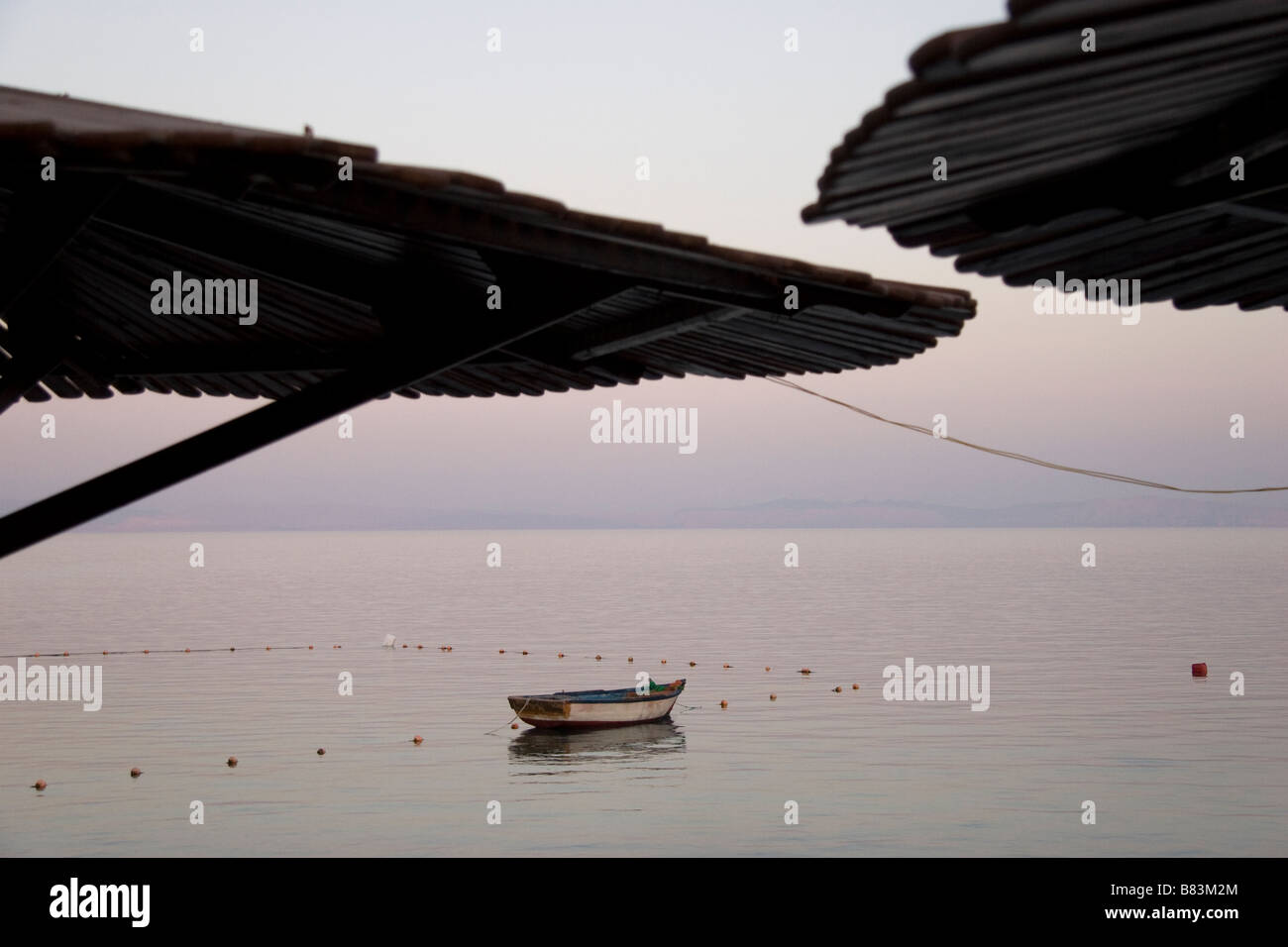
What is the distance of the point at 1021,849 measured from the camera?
33.9 m

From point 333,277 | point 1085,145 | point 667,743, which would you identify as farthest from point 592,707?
point 1085,145

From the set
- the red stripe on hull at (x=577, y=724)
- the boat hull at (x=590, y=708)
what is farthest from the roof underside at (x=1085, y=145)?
the red stripe on hull at (x=577, y=724)

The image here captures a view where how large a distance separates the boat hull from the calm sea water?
1.01 m

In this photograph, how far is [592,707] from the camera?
45.2 metres

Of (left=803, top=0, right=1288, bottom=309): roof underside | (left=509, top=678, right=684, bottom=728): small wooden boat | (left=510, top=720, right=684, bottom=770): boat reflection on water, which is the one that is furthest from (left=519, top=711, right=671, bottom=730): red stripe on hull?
(left=803, top=0, right=1288, bottom=309): roof underside

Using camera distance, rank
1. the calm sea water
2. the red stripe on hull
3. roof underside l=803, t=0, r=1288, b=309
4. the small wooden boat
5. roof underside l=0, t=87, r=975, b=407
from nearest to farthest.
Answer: roof underside l=803, t=0, r=1288, b=309 < roof underside l=0, t=87, r=975, b=407 < the calm sea water < the small wooden boat < the red stripe on hull

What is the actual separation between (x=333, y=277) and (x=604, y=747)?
41.6m

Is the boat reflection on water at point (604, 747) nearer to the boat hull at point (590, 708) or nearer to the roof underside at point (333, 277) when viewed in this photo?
the boat hull at point (590, 708)

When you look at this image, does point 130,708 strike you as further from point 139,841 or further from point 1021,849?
point 1021,849

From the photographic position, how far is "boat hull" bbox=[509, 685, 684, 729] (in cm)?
4541

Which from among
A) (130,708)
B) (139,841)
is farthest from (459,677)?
(139,841)

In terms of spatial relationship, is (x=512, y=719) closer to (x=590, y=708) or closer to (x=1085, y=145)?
(x=590, y=708)

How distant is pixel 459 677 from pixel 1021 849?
36.8m

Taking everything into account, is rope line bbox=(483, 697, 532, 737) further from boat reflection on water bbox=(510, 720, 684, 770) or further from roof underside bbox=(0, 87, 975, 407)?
roof underside bbox=(0, 87, 975, 407)
